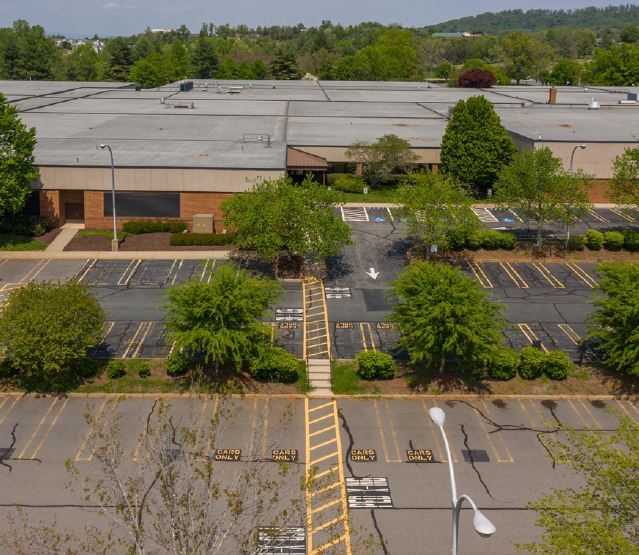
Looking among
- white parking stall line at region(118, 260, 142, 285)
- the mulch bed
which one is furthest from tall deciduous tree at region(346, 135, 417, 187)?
white parking stall line at region(118, 260, 142, 285)

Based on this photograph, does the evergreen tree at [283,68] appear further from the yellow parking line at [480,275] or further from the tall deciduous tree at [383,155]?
the yellow parking line at [480,275]

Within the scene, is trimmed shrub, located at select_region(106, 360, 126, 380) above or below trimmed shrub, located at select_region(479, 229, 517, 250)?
below

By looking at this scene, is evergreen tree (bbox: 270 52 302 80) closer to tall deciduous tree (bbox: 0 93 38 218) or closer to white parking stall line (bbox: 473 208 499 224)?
white parking stall line (bbox: 473 208 499 224)

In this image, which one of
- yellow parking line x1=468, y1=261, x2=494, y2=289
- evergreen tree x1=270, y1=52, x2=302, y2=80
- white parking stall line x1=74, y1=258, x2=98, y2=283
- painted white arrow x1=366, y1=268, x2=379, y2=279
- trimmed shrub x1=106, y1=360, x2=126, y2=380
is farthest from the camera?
evergreen tree x1=270, y1=52, x2=302, y2=80

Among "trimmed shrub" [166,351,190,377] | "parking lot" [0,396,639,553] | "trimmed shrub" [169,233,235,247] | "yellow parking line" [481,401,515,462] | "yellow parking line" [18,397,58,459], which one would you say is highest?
"trimmed shrub" [169,233,235,247]

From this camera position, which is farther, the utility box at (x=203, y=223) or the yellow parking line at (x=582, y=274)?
the utility box at (x=203, y=223)

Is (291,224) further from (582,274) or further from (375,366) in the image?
(582,274)

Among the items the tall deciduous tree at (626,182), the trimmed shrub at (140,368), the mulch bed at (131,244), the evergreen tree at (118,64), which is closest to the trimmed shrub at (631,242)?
the tall deciduous tree at (626,182)
